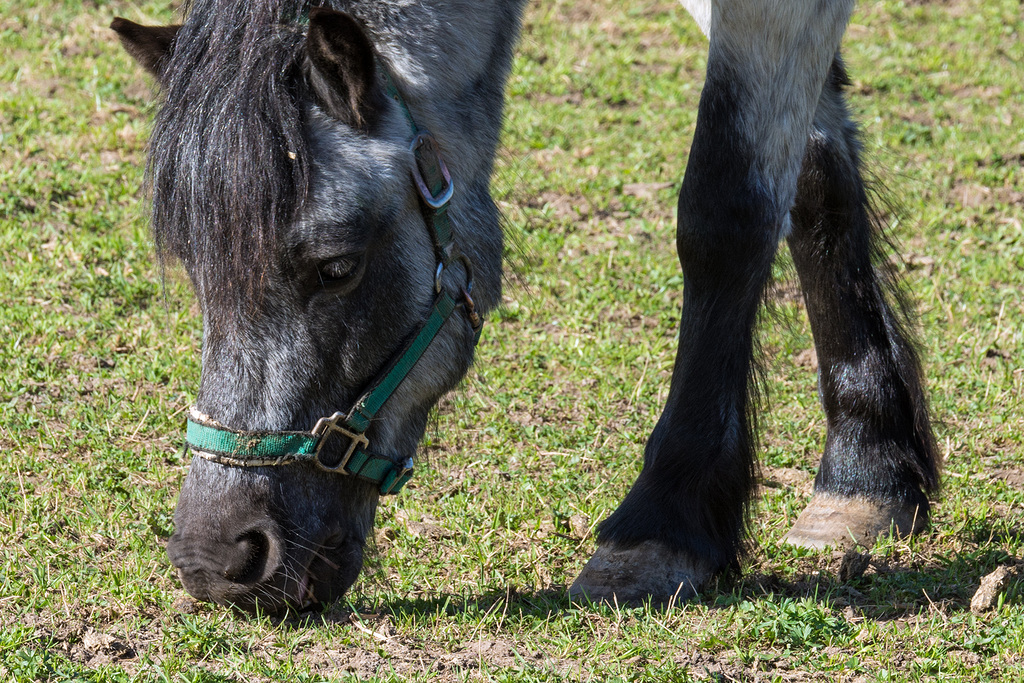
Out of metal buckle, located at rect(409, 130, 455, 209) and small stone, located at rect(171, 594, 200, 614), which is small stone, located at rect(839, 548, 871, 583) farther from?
small stone, located at rect(171, 594, 200, 614)

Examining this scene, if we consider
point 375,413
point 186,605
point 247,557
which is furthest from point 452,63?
point 186,605

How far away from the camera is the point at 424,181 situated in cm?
246

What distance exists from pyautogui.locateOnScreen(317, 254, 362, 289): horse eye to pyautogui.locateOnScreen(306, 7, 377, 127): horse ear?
1.01 feet

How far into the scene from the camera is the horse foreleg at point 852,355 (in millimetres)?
3186

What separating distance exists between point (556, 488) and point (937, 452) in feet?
3.93

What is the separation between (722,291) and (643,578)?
780 millimetres

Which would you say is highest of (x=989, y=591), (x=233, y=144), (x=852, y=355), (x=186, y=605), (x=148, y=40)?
(x=148, y=40)

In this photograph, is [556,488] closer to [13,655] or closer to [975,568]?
[975,568]

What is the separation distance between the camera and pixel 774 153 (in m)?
2.69

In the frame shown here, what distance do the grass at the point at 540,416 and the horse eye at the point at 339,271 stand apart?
446 mm

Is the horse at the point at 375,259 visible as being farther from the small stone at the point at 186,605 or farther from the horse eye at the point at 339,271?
the small stone at the point at 186,605

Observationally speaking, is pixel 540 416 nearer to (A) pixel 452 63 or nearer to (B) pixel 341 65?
(A) pixel 452 63

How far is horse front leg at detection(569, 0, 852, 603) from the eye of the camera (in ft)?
8.66

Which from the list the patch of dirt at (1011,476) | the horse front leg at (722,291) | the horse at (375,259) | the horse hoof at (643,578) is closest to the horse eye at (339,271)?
the horse at (375,259)
